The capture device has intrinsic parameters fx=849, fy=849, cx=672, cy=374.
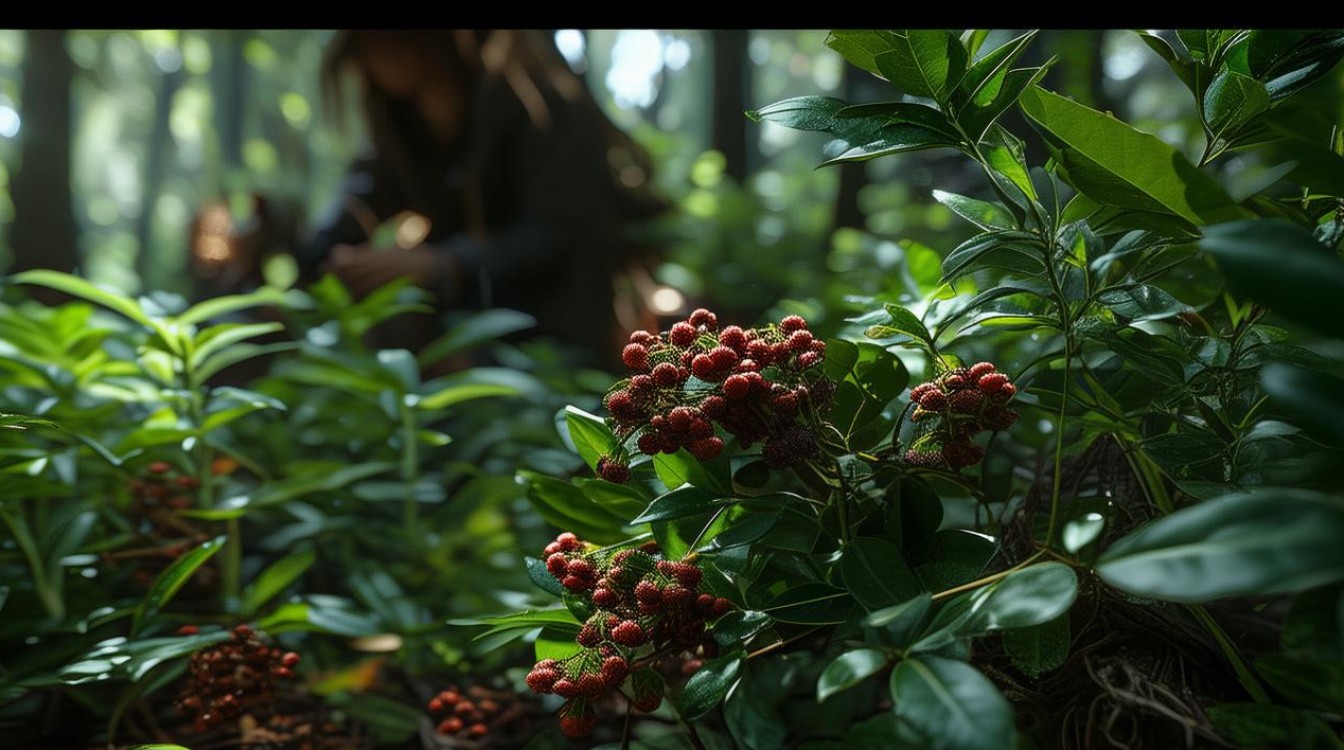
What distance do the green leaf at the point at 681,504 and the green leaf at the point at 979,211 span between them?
0.96 ft

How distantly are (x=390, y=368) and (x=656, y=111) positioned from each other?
25.3ft

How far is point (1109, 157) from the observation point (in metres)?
0.55

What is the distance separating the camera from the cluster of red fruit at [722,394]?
56cm

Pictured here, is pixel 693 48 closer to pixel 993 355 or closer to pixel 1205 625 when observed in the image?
pixel 993 355

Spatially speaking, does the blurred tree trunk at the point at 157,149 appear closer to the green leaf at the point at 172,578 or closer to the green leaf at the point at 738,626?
the green leaf at the point at 172,578

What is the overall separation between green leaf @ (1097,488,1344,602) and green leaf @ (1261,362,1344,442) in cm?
5

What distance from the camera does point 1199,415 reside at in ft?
2.26

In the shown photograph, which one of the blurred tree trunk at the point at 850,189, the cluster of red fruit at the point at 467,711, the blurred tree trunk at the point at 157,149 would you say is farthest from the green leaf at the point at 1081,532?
the blurred tree trunk at the point at 157,149

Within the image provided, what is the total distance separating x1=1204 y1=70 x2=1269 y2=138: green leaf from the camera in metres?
0.55

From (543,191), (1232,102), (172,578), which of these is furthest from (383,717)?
(543,191)

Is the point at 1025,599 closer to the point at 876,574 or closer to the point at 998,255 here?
the point at 876,574

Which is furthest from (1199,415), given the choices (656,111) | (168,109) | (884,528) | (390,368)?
(168,109)

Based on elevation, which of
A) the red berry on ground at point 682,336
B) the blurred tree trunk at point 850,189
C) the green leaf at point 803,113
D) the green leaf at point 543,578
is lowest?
the green leaf at point 543,578

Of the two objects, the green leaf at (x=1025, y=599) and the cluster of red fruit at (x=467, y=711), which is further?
the cluster of red fruit at (x=467, y=711)
